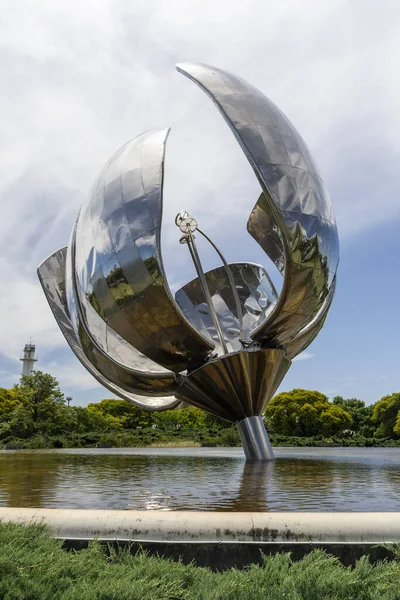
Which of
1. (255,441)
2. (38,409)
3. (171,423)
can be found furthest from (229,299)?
(171,423)

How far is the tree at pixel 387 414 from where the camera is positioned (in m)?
49.0

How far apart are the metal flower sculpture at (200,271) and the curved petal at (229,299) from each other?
7.78ft

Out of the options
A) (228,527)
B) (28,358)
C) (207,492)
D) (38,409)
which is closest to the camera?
(228,527)

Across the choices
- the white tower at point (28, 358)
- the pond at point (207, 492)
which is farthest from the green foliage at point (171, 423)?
the white tower at point (28, 358)

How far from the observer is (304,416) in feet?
154

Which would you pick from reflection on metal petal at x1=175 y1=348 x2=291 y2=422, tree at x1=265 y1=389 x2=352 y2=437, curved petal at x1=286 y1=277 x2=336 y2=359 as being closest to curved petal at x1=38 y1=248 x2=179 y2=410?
reflection on metal petal at x1=175 y1=348 x2=291 y2=422

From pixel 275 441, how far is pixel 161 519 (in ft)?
112

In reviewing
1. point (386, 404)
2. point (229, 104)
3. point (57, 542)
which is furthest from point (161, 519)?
point (386, 404)

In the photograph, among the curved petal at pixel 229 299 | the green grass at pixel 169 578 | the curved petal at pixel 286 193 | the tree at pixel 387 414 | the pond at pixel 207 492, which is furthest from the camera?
the tree at pixel 387 414

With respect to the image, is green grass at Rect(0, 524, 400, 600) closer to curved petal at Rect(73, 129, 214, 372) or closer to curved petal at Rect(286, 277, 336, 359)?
→ curved petal at Rect(73, 129, 214, 372)

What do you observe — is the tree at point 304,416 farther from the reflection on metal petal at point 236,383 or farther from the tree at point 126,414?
the reflection on metal petal at point 236,383

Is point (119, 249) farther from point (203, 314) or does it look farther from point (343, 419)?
point (343, 419)

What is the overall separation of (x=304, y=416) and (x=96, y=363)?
1479 inches

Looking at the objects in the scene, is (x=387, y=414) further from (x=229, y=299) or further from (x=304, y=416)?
(x=229, y=299)
